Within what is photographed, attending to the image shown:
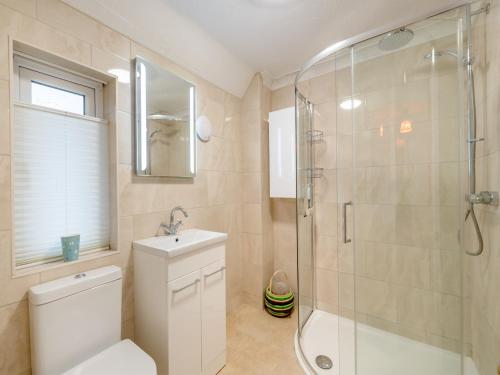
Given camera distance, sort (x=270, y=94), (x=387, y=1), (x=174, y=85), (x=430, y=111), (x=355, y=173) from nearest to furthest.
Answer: (x=430, y=111) → (x=387, y=1) → (x=355, y=173) → (x=174, y=85) → (x=270, y=94)

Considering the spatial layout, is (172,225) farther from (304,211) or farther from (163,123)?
(304,211)

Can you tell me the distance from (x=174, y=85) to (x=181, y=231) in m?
1.11

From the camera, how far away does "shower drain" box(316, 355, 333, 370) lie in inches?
57.4

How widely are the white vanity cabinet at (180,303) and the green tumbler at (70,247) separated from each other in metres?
0.30

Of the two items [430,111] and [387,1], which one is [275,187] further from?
[387,1]

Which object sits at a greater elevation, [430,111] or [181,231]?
[430,111]

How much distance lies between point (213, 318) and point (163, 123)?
1.39 m

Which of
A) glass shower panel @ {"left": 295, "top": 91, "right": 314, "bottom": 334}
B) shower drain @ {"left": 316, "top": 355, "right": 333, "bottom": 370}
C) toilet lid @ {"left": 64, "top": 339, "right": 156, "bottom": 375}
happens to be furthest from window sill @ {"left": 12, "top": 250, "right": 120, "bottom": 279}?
shower drain @ {"left": 316, "top": 355, "right": 333, "bottom": 370}

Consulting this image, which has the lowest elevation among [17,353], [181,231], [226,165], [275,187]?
[17,353]

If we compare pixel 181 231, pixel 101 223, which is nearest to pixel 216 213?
pixel 181 231

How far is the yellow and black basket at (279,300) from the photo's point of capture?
2.06 meters

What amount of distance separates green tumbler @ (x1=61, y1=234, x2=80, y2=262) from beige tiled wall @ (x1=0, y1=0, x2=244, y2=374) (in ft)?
0.15

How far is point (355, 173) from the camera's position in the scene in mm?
1534

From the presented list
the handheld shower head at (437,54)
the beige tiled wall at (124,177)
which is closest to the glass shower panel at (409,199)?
the handheld shower head at (437,54)
